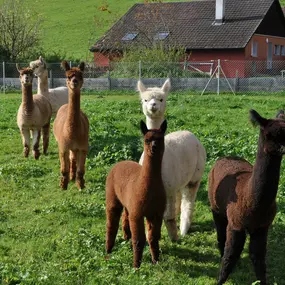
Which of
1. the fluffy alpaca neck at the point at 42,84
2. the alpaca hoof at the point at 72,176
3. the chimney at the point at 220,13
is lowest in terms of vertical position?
the alpaca hoof at the point at 72,176

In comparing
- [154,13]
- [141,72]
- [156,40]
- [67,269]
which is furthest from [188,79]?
[67,269]

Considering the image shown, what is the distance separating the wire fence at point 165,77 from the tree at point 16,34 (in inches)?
138

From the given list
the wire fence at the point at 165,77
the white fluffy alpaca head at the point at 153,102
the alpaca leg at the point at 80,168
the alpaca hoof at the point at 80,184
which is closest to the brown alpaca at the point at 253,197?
the white fluffy alpaca head at the point at 153,102

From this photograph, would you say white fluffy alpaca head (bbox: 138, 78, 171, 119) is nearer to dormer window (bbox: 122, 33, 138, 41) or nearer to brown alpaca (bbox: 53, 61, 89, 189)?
brown alpaca (bbox: 53, 61, 89, 189)

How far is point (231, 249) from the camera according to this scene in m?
4.42

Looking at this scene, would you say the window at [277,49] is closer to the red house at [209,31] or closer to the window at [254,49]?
the red house at [209,31]

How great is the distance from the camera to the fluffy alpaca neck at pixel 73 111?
23.2ft

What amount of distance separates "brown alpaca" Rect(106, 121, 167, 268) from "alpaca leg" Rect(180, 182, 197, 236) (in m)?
1.11

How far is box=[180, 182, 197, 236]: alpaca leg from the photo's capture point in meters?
6.08

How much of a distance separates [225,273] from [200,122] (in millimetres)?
8700

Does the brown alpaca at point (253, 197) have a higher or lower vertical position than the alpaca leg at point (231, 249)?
higher

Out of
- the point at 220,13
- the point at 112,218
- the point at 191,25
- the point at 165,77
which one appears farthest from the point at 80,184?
the point at 191,25

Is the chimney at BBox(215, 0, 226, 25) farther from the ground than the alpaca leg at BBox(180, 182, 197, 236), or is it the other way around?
the chimney at BBox(215, 0, 226, 25)

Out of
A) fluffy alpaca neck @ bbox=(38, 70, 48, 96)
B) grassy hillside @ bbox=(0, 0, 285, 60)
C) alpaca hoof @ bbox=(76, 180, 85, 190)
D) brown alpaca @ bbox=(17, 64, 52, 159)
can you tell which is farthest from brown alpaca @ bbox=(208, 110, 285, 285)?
grassy hillside @ bbox=(0, 0, 285, 60)
